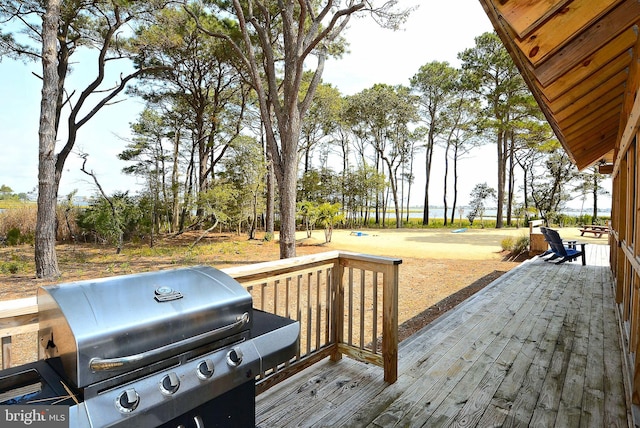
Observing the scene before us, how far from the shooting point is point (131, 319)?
0.92 m

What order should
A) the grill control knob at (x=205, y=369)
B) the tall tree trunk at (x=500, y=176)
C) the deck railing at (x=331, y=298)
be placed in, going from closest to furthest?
the grill control knob at (x=205, y=369) → the deck railing at (x=331, y=298) → the tall tree trunk at (x=500, y=176)

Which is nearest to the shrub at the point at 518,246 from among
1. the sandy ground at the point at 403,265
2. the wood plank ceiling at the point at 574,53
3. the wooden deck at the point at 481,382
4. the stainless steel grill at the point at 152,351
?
the sandy ground at the point at 403,265

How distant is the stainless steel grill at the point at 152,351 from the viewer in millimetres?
854

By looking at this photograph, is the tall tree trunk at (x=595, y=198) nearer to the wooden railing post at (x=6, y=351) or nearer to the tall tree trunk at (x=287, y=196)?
the tall tree trunk at (x=287, y=196)

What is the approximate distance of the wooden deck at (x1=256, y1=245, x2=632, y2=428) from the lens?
1.93m

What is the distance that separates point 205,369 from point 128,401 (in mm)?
216

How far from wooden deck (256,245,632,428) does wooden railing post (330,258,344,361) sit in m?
0.11

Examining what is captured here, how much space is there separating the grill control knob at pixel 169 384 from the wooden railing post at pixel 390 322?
148 centimetres

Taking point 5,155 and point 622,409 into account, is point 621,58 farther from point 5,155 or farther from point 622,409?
point 5,155

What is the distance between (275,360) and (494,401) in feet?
5.34

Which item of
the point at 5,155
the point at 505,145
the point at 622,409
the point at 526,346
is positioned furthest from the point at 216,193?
the point at 505,145

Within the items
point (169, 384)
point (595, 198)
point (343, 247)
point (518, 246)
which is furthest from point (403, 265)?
point (595, 198)

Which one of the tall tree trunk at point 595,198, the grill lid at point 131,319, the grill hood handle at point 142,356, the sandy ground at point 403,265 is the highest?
the tall tree trunk at point 595,198

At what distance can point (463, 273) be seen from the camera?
23.0 ft
